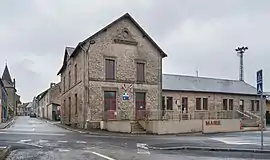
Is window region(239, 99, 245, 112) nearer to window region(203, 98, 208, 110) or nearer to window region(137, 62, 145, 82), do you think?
window region(203, 98, 208, 110)

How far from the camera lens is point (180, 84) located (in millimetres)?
47156

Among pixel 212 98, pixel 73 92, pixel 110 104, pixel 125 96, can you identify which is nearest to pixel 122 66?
pixel 125 96

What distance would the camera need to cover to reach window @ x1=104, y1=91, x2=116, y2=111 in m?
34.3

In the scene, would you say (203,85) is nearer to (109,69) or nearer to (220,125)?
(220,125)

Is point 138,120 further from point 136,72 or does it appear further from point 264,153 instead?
point 264,153

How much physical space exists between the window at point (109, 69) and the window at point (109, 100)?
1.45 meters


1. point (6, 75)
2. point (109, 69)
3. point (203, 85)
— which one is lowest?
point (203, 85)

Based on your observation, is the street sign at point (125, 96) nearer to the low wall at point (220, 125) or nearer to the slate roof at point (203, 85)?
the low wall at point (220, 125)

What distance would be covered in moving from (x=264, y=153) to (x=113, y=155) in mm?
6579

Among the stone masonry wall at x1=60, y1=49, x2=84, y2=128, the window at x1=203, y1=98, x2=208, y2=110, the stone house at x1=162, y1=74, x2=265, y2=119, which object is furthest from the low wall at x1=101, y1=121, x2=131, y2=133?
the window at x1=203, y1=98, x2=208, y2=110

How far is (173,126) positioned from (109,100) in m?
6.97

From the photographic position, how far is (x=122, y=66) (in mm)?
35406

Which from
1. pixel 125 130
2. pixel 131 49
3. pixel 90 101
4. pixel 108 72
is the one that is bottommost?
pixel 125 130

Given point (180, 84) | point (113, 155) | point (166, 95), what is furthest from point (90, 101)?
point (113, 155)
